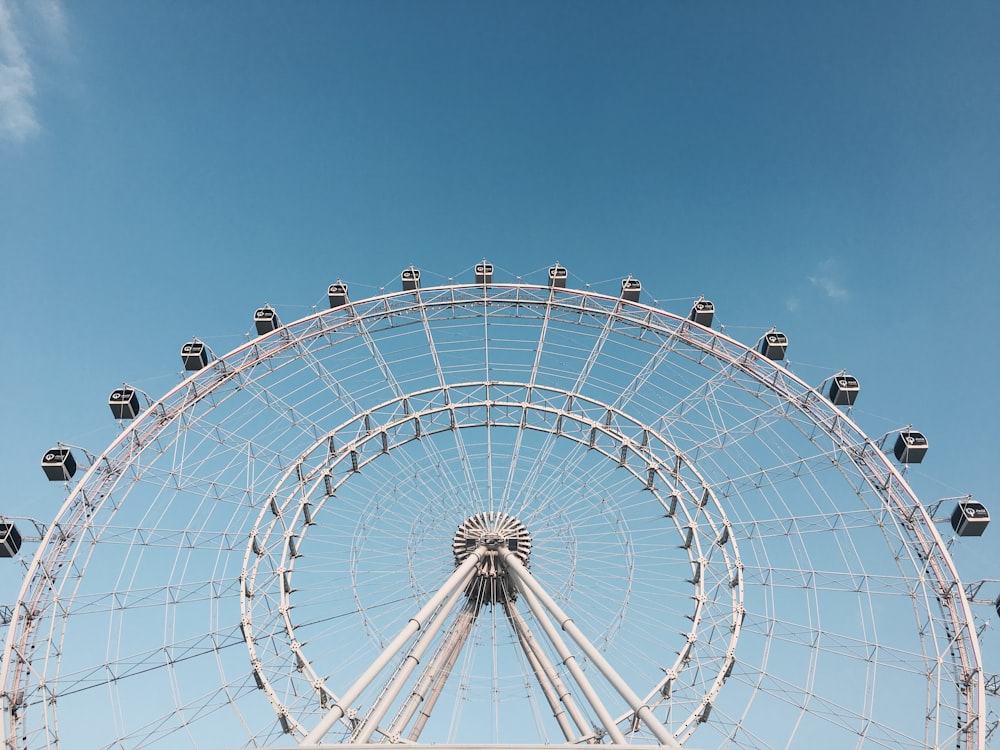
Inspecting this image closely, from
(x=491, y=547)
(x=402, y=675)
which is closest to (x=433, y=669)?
(x=402, y=675)

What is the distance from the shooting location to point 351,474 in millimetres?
37594

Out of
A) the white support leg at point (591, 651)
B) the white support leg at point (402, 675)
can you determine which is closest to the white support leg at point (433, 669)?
the white support leg at point (402, 675)

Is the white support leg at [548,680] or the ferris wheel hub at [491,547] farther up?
the ferris wheel hub at [491,547]

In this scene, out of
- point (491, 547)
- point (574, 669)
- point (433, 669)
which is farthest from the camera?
point (491, 547)

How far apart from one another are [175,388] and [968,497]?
3480 centimetres

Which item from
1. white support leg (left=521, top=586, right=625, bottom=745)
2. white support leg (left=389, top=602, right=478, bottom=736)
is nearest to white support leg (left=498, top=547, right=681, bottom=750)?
white support leg (left=521, top=586, right=625, bottom=745)

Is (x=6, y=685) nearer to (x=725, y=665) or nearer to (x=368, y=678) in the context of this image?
(x=368, y=678)

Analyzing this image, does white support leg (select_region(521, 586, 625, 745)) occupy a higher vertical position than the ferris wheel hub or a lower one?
lower

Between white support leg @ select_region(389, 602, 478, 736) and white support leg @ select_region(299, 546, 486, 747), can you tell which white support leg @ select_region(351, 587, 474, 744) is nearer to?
white support leg @ select_region(299, 546, 486, 747)

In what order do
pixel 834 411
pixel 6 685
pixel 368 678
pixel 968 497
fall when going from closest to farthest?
1. pixel 368 678
2. pixel 6 685
3. pixel 968 497
4. pixel 834 411

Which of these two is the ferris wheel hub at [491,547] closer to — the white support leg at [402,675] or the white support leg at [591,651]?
the white support leg at [591,651]

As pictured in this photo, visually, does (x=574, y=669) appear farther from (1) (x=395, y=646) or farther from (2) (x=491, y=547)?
(2) (x=491, y=547)

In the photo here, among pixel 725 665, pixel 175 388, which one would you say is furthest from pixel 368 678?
pixel 175 388

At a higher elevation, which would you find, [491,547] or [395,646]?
[491,547]
